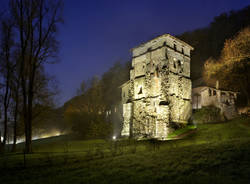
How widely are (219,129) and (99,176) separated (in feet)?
54.8

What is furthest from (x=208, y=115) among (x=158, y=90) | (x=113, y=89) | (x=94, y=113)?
(x=113, y=89)

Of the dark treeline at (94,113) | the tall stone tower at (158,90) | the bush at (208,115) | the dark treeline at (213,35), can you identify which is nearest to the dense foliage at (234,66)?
the tall stone tower at (158,90)

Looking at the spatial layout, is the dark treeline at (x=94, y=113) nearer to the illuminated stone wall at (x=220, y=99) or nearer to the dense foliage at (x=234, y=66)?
the illuminated stone wall at (x=220, y=99)

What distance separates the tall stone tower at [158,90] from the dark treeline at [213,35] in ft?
69.5

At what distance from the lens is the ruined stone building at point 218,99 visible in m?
29.5

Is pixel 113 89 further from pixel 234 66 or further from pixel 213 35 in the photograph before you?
pixel 234 66

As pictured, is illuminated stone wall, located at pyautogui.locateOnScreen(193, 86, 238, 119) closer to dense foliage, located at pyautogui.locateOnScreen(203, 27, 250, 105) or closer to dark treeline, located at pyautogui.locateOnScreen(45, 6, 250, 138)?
dense foliage, located at pyautogui.locateOnScreen(203, 27, 250, 105)

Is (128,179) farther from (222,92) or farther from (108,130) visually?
(222,92)

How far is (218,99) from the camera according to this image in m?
29.7

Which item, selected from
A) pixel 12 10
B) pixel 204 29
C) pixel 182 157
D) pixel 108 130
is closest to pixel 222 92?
pixel 108 130

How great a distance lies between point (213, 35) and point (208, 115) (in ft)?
112

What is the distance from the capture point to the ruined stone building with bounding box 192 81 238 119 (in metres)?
29.5

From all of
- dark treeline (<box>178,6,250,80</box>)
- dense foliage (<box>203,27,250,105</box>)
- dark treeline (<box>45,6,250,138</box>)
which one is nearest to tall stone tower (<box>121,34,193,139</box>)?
dense foliage (<box>203,27,250,105</box>)

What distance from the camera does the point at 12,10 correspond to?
17.9 metres
